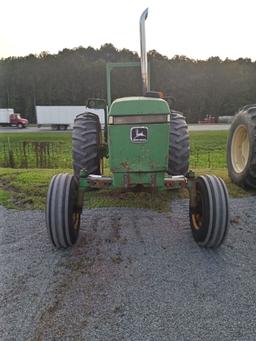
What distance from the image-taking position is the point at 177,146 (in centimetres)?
432

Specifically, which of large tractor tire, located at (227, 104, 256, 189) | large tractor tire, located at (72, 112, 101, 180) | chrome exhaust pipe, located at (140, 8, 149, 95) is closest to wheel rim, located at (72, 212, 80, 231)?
large tractor tire, located at (72, 112, 101, 180)

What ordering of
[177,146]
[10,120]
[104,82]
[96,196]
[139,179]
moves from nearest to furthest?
[139,179] → [177,146] → [96,196] → [10,120] → [104,82]

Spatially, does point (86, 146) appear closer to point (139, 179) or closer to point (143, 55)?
point (139, 179)

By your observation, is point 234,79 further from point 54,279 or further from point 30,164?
point 54,279

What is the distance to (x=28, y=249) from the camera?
3.57 metres

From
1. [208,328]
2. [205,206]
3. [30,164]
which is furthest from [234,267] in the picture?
[30,164]

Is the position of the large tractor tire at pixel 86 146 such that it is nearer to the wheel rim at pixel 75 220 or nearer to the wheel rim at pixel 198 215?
the wheel rim at pixel 75 220

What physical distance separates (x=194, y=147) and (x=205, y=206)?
13.4 m

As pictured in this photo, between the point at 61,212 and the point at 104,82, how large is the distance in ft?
173

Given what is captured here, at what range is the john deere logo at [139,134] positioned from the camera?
361cm

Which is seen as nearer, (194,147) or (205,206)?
(205,206)

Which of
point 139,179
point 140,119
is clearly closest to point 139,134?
point 140,119

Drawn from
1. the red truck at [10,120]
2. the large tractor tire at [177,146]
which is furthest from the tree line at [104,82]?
the large tractor tire at [177,146]

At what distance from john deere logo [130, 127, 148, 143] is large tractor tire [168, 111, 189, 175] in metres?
0.74
